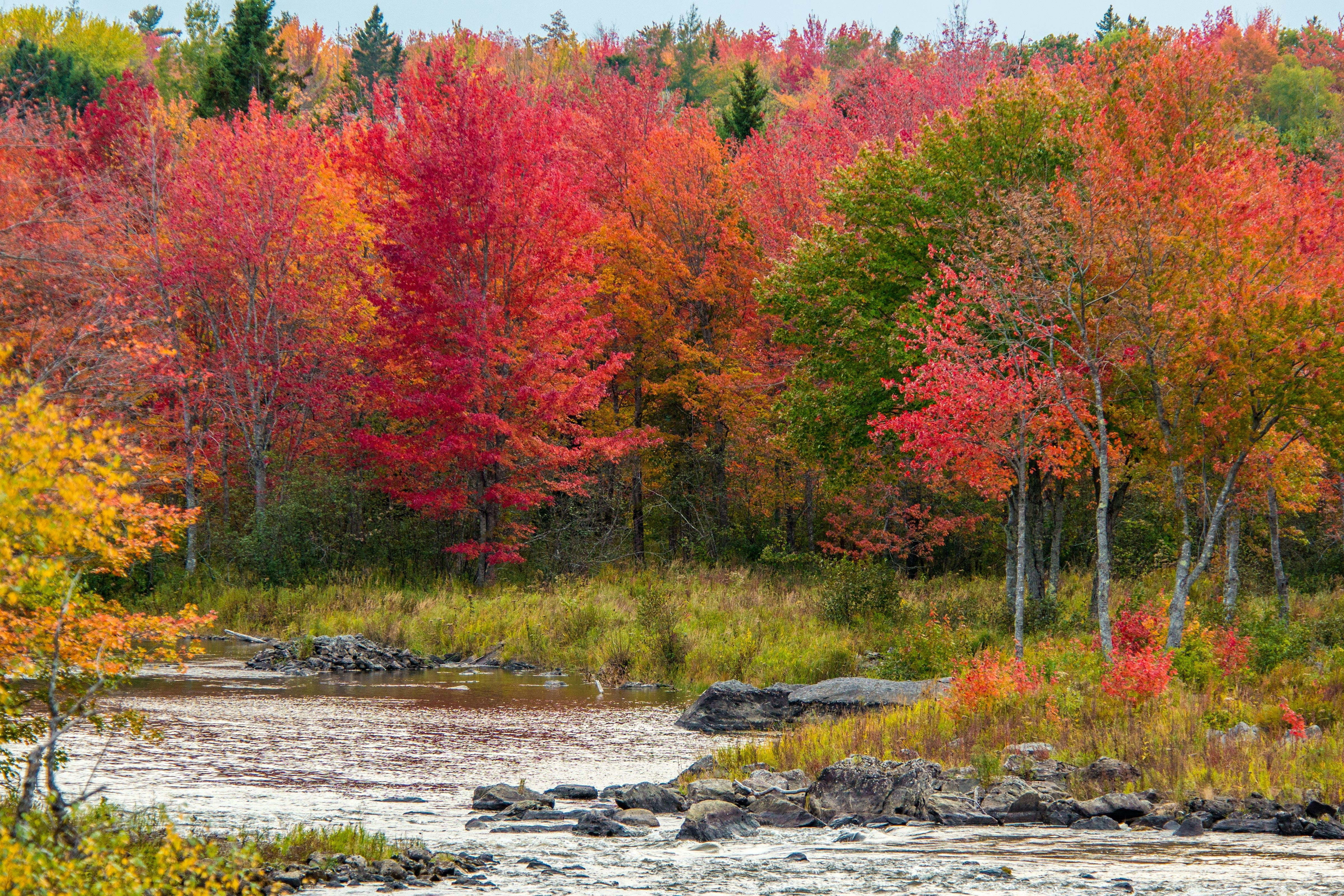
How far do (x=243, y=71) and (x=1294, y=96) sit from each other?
55.2 meters

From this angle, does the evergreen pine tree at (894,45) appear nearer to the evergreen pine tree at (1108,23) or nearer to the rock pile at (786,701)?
the evergreen pine tree at (1108,23)

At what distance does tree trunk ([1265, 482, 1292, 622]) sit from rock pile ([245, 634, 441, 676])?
1659 cm

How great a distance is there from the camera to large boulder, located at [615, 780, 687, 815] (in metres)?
11.2

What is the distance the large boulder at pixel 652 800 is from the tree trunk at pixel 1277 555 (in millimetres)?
14386

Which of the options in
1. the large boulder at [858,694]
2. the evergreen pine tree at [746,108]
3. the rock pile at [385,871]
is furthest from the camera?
the evergreen pine tree at [746,108]

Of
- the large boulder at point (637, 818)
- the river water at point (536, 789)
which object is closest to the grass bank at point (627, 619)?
the river water at point (536, 789)

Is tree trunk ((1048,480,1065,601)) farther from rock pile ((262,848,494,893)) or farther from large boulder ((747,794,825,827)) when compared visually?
rock pile ((262,848,494,893))

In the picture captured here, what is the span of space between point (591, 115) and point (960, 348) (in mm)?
24867

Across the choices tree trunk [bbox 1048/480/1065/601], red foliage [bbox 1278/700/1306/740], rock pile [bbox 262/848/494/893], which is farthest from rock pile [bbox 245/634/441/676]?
red foliage [bbox 1278/700/1306/740]

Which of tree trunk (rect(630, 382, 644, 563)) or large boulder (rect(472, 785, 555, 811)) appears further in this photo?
tree trunk (rect(630, 382, 644, 563))

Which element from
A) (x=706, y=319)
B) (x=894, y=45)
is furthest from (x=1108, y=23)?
(x=706, y=319)

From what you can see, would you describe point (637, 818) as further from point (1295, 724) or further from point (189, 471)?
point (189, 471)

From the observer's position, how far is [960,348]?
16812mm

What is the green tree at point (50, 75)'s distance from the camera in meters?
51.1
